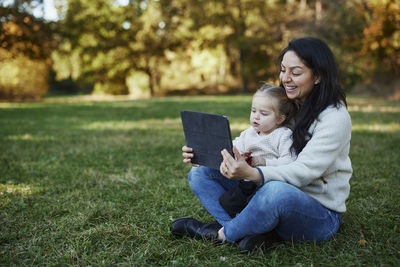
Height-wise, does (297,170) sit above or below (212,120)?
below

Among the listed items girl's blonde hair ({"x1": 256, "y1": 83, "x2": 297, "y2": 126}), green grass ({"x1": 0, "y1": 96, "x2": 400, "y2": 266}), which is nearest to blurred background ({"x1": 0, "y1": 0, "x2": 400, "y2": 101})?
green grass ({"x1": 0, "y1": 96, "x2": 400, "y2": 266})

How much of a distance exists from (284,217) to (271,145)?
1.75ft

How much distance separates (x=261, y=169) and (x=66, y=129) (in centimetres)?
729

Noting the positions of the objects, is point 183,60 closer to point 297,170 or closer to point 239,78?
point 239,78

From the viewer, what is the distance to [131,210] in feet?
10.4

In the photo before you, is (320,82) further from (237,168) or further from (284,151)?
(237,168)

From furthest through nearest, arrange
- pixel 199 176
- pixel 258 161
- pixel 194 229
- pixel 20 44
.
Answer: pixel 20 44 < pixel 199 176 < pixel 194 229 < pixel 258 161

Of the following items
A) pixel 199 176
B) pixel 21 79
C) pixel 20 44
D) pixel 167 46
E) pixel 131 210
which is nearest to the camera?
pixel 199 176

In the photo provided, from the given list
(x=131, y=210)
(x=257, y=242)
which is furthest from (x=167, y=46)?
(x=257, y=242)

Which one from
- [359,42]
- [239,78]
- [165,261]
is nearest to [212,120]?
[165,261]

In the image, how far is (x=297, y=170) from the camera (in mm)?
2107

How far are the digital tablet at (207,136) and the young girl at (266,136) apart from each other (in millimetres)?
293

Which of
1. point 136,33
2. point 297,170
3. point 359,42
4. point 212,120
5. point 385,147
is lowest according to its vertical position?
point 385,147

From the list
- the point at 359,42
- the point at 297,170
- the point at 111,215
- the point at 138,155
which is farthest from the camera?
the point at 359,42
